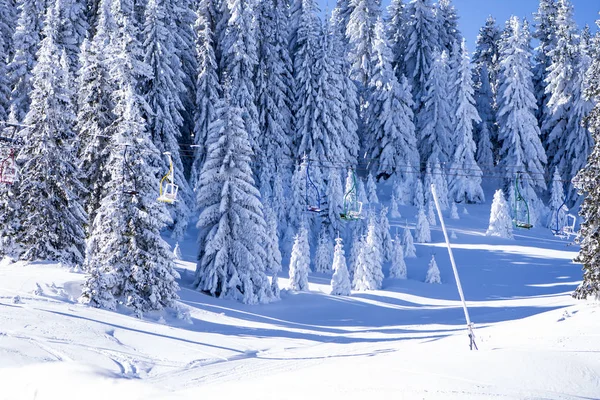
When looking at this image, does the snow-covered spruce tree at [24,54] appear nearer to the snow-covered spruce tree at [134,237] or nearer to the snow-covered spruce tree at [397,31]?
the snow-covered spruce tree at [134,237]

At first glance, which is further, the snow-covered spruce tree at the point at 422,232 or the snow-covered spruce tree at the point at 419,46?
the snow-covered spruce tree at the point at 419,46

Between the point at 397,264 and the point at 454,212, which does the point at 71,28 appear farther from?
the point at 454,212

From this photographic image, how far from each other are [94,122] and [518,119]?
35.2m

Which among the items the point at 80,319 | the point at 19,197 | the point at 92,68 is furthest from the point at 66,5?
the point at 80,319

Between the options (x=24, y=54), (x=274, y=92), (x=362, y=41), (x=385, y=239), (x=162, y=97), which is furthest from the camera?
(x=362, y=41)

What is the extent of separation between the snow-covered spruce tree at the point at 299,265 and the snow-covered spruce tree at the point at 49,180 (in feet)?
36.0

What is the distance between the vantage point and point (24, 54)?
132 ft

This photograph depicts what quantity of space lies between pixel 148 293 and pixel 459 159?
3278 cm

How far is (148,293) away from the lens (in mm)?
25750

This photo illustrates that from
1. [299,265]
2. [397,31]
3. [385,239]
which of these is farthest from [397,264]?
[397,31]

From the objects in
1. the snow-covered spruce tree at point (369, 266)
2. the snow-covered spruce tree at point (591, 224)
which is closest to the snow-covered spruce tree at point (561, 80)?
the snow-covered spruce tree at point (369, 266)

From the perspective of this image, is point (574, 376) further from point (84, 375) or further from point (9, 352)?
point (9, 352)

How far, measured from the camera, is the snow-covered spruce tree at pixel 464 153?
5062 centimetres

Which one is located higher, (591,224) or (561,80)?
(561,80)
